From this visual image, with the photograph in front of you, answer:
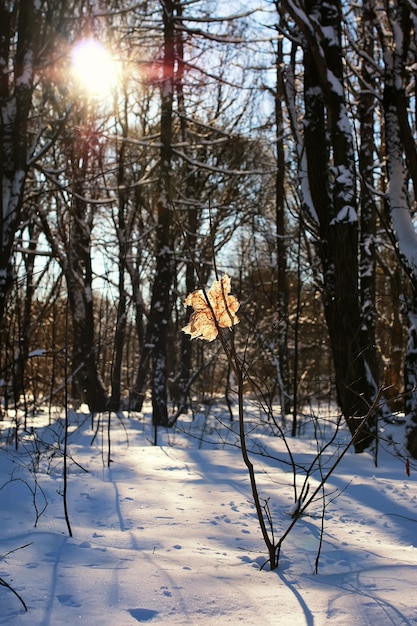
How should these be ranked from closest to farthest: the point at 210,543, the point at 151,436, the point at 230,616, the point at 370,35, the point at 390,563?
the point at 230,616 → the point at 390,563 → the point at 210,543 → the point at 151,436 → the point at 370,35

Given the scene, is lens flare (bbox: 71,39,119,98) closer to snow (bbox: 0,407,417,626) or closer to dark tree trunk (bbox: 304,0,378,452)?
dark tree trunk (bbox: 304,0,378,452)

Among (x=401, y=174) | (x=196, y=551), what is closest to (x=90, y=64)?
(x=401, y=174)

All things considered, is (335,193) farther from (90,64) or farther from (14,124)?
(90,64)

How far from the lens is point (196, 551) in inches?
93.3

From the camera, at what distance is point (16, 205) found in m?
5.53

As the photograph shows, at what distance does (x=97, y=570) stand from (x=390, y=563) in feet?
3.91

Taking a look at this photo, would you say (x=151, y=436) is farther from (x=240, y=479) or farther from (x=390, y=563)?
(x=390, y=563)

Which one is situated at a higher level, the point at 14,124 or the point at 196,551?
the point at 14,124

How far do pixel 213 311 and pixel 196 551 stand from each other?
107 centimetres

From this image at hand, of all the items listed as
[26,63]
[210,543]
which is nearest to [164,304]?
[26,63]

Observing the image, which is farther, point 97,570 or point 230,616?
point 97,570

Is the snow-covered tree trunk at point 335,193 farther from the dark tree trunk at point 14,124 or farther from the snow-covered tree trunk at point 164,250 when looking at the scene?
the snow-covered tree trunk at point 164,250

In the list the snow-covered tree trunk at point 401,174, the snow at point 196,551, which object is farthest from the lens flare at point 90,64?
the snow at point 196,551

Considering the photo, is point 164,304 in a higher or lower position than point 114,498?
higher
